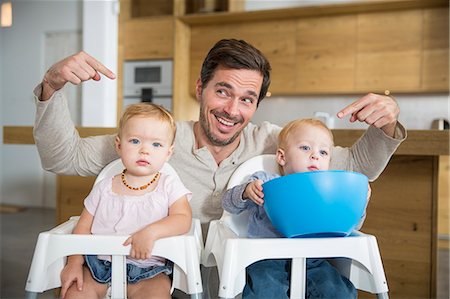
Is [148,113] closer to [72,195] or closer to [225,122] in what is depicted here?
[225,122]

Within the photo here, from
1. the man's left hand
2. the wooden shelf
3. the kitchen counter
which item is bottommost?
the kitchen counter

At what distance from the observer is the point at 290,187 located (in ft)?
3.04

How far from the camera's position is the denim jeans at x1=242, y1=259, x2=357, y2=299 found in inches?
40.8

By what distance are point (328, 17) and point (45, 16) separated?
3.06 metres

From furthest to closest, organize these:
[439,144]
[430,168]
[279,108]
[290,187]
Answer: [279,108], [430,168], [439,144], [290,187]

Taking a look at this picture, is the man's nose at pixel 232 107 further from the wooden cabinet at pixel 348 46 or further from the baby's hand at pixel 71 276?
the wooden cabinet at pixel 348 46

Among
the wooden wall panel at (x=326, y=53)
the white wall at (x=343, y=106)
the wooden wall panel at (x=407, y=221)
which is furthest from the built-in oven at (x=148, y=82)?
the wooden wall panel at (x=407, y=221)

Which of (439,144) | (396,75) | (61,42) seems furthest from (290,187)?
(61,42)

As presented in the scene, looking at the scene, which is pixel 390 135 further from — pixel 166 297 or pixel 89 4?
pixel 89 4

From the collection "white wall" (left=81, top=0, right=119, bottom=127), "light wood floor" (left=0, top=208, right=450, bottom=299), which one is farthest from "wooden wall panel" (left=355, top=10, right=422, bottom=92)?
"white wall" (left=81, top=0, right=119, bottom=127)

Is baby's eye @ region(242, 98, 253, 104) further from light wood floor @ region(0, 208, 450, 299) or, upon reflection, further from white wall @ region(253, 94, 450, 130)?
white wall @ region(253, 94, 450, 130)

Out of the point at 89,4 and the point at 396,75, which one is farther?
the point at 89,4

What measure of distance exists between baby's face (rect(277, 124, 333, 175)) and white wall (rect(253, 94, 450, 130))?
9.27ft

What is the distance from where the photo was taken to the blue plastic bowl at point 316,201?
910mm
